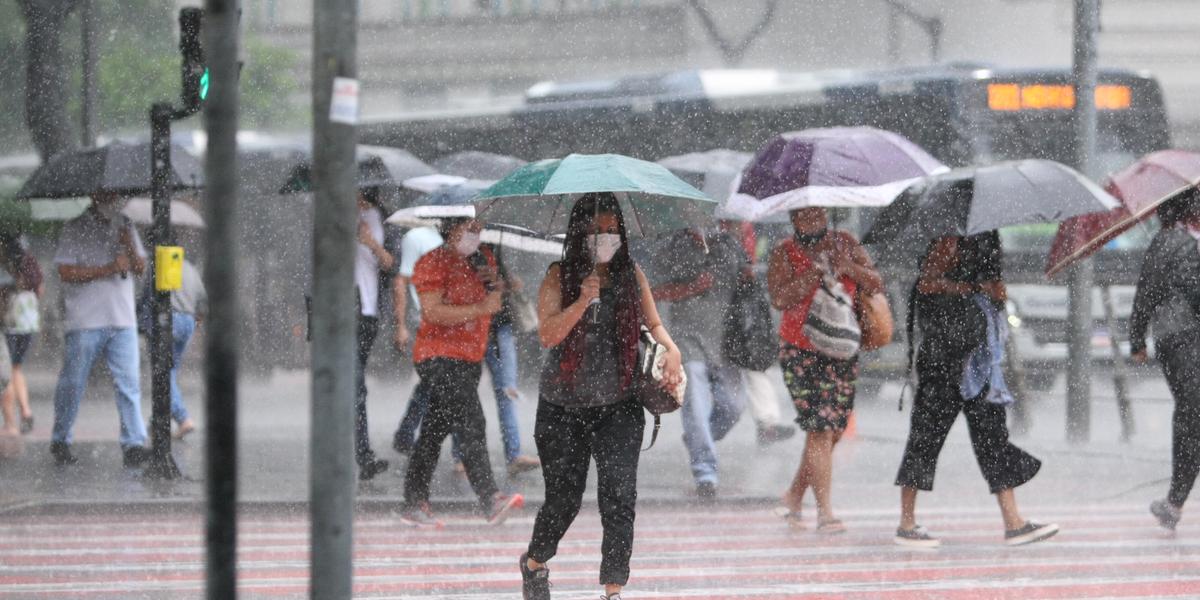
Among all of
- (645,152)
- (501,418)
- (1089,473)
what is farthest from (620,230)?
(645,152)

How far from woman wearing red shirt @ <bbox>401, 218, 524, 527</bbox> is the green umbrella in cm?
92

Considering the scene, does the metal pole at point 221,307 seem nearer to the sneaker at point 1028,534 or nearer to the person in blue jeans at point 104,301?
the sneaker at point 1028,534

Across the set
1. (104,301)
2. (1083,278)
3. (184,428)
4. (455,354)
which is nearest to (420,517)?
(455,354)

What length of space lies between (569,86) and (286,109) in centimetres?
1815

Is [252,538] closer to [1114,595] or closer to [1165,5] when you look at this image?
[1114,595]

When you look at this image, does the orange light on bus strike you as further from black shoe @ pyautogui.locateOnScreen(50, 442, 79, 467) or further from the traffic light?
black shoe @ pyautogui.locateOnScreen(50, 442, 79, 467)

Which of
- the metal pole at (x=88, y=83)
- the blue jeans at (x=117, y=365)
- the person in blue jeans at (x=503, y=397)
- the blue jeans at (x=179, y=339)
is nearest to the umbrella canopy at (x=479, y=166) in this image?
the person in blue jeans at (x=503, y=397)

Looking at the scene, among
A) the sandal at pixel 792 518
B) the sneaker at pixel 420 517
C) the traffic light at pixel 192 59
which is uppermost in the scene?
the traffic light at pixel 192 59

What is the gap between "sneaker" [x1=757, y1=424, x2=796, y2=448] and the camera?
12.5m

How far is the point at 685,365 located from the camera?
10.6 metres

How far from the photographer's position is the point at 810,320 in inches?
352

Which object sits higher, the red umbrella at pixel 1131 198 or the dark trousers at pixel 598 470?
the red umbrella at pixel 1131 198

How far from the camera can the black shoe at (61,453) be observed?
1159cm

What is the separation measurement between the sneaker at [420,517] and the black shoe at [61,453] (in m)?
3.15
